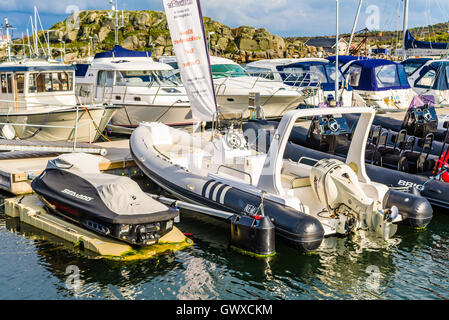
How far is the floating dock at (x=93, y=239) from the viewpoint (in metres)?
6.67

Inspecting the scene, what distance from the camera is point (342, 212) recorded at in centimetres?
712

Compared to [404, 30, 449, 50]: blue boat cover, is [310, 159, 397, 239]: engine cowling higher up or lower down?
lower down

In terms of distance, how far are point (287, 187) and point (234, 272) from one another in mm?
1838

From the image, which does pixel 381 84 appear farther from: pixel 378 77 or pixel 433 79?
pixel 433 79

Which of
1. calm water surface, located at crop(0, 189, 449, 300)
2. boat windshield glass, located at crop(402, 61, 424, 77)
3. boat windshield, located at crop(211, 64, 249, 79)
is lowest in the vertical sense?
calm water surface, located at crop(0, 189, 449, 300)

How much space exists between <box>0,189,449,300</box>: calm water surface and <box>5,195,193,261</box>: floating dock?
0.36ft

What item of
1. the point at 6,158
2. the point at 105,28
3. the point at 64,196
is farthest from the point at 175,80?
the point at 105,28

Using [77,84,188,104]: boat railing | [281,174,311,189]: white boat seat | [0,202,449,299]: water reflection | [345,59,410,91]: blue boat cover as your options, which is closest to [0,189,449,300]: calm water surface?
[0,202,449,299]: water reflection

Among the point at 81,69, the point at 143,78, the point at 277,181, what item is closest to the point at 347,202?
the point at 277,181

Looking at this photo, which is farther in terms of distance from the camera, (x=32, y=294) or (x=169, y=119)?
(x=169, y=119)

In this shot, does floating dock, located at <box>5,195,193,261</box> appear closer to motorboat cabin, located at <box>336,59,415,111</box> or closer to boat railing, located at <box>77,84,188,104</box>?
boat railing, located at <box>77,84,188,104</box>

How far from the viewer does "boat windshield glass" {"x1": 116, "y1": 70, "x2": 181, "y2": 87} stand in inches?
596
